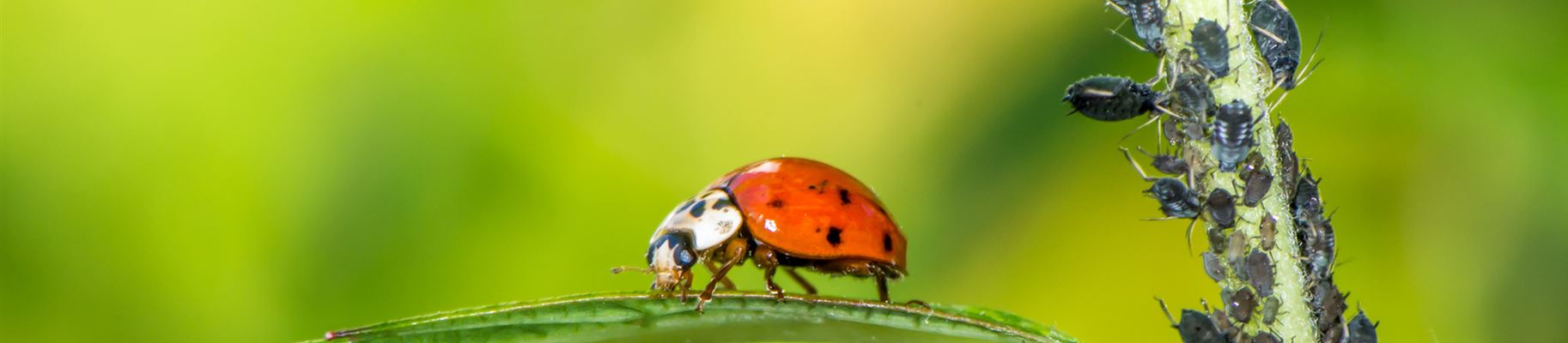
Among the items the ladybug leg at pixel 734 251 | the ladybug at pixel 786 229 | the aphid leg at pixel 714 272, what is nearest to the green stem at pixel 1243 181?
the ladybug at pixel 786 229

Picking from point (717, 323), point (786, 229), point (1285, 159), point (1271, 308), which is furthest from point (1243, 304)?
point (786, 229)

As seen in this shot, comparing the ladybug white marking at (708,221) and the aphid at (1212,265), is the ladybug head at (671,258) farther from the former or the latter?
the aphid at (1212,265)

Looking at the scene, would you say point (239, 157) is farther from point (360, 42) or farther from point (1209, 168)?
point (1209, 168)

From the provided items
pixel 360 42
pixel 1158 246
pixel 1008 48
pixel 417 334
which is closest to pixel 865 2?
pixel 1008 48

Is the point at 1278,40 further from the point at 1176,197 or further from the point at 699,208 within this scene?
the point at 699,208

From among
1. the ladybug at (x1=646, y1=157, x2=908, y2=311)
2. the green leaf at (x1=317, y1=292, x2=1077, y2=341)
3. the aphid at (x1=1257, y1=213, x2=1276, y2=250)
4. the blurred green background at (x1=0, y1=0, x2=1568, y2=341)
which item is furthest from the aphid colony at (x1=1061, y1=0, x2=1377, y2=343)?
the blurred green background at (x1=0, y1=0, x2=1568, y2=341)
